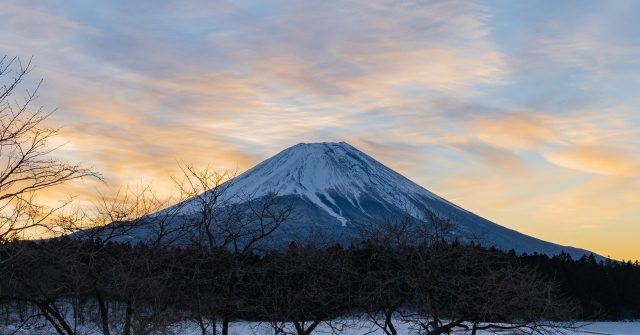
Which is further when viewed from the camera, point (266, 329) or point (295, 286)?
point (266, 329)

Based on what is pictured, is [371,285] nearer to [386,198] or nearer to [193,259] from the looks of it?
[193,259]

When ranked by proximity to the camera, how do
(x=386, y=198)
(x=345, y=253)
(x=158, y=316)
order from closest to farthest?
(x=158, y=316) < (x=345, y=253) < (x=386, y=198)

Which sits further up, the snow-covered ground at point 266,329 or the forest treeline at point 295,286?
the forest treeline at point 295,286

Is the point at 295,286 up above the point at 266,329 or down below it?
above

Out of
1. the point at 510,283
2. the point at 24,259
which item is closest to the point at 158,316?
the point at 24,259

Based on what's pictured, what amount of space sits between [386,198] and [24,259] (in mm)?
181958

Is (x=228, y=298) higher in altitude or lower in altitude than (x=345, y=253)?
lower

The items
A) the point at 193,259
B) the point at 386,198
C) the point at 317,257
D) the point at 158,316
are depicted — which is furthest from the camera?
the point at 386,198

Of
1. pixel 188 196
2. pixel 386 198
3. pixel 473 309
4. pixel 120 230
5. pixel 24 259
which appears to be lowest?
pixel 473 309

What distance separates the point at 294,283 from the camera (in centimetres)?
2084

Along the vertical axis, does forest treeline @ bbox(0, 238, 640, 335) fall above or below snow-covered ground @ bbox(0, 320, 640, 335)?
above

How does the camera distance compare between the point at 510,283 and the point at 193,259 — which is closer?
the point at 510,283

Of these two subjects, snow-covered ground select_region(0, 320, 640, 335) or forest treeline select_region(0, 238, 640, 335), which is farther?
snow-covered ground select_region(0, 320, 640, 335)

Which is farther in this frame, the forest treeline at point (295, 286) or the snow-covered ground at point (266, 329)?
the snow-covered ground at point (266, 329)
